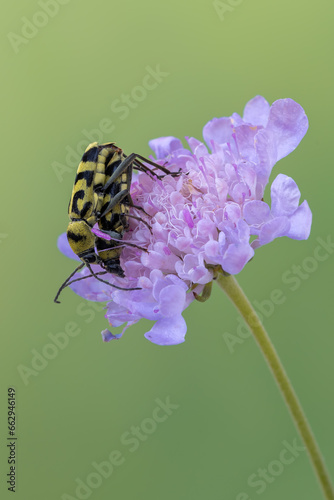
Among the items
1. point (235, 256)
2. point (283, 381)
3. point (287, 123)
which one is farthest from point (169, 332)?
point (287, 123)

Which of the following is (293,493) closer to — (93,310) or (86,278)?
(93,310)

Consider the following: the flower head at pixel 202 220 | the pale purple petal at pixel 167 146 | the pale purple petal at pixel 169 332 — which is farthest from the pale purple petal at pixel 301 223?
the pale purple petal at pixel 167 146

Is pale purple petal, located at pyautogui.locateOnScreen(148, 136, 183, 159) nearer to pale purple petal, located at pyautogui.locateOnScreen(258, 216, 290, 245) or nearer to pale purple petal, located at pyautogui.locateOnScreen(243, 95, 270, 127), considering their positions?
pale purple petal, located at pyautogui.locateOnScreen(243, 95, 270, 127)

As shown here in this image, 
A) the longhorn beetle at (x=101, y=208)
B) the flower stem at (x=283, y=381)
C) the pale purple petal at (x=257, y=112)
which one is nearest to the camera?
the flower stem at (x=283, y=381)

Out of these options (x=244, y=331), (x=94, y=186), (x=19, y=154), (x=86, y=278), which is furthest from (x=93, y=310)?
(x=94, y=186)

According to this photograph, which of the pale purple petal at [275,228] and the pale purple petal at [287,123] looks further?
the pale purple petal at [287,123]

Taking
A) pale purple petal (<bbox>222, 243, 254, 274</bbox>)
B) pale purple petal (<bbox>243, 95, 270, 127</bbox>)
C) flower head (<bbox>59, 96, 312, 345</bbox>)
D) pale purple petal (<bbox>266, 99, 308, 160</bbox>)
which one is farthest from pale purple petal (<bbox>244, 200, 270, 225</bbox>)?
pale purple petal (<bbox>243, 95, 270, 127</bbox>)

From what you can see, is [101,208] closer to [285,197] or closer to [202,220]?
[202,220]

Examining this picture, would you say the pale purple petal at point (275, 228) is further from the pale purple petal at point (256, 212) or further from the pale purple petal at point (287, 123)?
the pale purple petal at point (287, 123)
